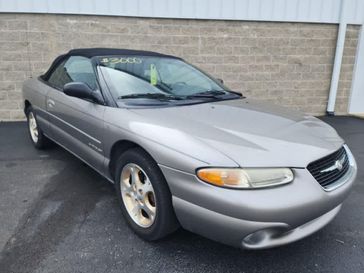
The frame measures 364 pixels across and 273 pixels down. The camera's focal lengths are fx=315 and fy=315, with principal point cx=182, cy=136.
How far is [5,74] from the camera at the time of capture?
6234 mm

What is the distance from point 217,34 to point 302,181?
531 cm

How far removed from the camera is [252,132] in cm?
227

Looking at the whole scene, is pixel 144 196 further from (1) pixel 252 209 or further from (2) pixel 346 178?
(2) pixel 346 178

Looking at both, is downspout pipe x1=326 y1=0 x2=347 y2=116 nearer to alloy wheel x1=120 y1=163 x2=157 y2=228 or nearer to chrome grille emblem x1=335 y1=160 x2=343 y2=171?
chrome grille emblem x1=335 y1=160 x2=343 y2=171

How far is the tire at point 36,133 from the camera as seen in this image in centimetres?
438

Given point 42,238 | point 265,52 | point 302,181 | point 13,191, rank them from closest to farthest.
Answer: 1. point 302,181
2. point 42,238
3. point 13,191
4. point 265,52

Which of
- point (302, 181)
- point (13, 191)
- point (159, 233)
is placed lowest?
point (13, 191)

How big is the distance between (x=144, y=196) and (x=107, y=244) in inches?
18.6

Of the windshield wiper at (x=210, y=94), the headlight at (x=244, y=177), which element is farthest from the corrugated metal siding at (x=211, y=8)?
the headlight at (x=244, y=177)

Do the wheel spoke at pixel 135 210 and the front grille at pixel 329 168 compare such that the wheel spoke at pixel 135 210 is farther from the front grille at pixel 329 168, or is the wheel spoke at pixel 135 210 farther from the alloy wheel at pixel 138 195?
the front grille at pixel 329 168

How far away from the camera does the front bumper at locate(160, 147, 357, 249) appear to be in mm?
1831

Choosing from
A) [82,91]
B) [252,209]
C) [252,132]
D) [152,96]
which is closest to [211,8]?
[152,96]

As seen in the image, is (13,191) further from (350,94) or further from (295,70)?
(350,94)

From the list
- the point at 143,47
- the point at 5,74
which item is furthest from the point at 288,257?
the point at 5,74
